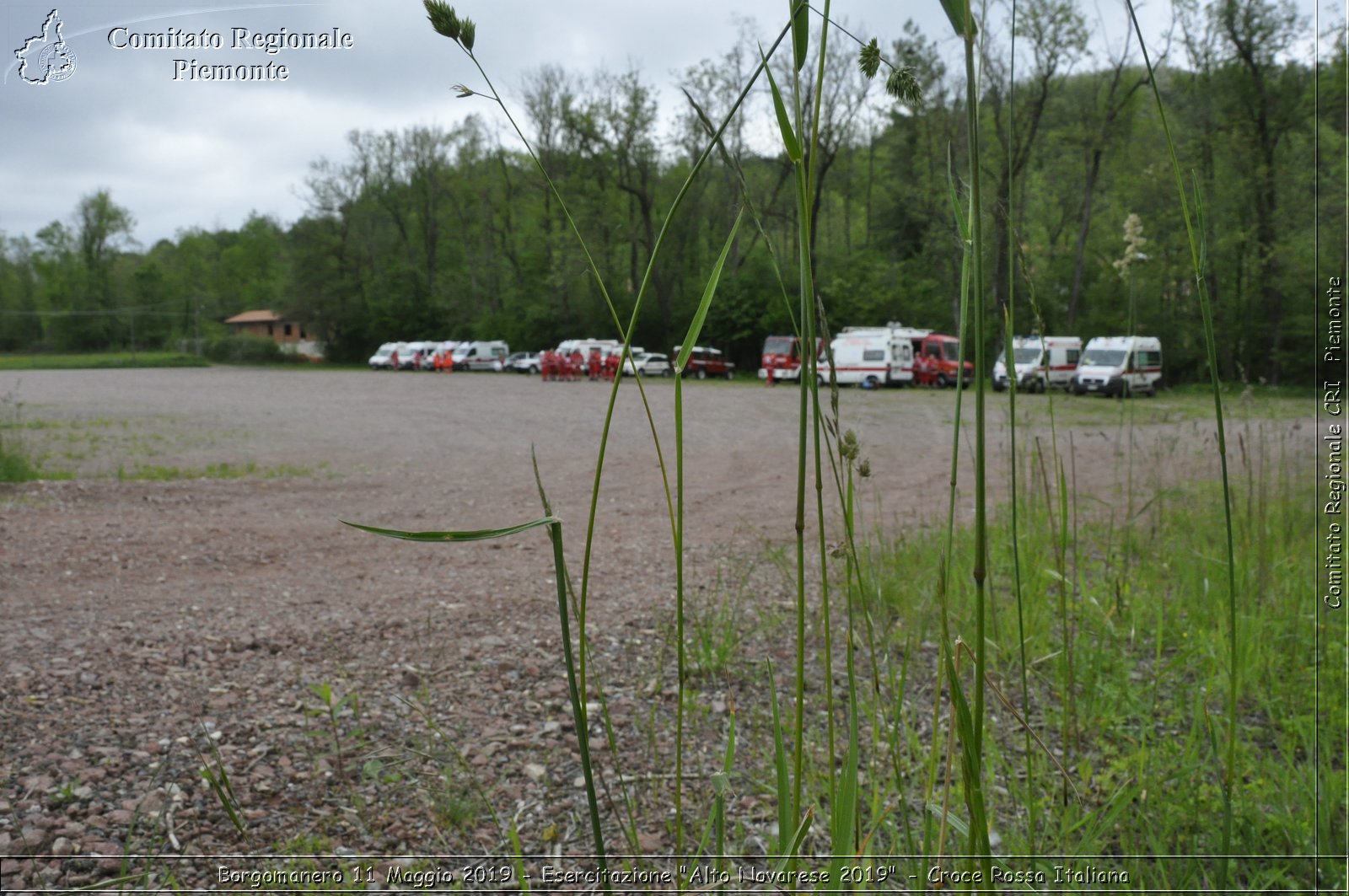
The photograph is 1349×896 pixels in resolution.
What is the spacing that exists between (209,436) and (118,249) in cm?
589

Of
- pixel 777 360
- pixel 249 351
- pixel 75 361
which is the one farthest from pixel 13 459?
pixel 777 360

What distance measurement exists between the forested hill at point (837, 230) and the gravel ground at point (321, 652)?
0.70 metres

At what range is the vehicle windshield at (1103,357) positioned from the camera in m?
12.6

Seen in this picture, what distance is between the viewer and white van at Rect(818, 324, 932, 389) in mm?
17859

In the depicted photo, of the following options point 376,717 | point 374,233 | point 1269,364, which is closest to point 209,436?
point 374,233

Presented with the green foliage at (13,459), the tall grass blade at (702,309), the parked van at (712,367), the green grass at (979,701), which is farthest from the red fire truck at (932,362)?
the tall grass blade at (702,309)

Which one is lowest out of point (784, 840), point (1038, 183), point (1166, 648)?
point (1166, 648)

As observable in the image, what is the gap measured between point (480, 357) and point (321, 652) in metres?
21.8

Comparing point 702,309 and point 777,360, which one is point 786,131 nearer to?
point 702,309

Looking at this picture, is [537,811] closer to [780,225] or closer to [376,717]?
[376,717]

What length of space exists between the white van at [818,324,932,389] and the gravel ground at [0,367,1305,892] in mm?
11874

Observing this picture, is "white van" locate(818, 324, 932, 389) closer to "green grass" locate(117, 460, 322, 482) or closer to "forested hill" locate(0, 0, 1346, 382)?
"forested hill" locate(0, 0, 1346, 382)

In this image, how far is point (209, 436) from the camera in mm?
7852

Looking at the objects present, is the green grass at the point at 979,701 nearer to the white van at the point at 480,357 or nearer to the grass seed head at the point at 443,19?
the grass seed head at the point at 443,19
